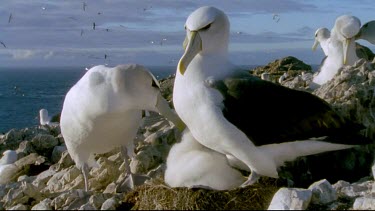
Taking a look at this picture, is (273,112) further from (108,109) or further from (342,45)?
(342,45)

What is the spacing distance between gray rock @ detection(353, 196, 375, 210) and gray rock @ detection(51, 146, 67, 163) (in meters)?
4.31

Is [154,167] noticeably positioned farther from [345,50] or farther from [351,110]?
[345,50]

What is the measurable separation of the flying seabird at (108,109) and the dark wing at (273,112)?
1218 mm

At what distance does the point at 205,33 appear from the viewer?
6.31 metres

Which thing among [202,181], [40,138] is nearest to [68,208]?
[202,181]

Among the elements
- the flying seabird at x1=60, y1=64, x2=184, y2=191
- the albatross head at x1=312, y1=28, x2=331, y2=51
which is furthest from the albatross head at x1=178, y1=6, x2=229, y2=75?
the albatross head at x1=312, y1=28, x2=331, y2=51

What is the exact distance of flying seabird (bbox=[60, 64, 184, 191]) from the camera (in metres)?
7.05

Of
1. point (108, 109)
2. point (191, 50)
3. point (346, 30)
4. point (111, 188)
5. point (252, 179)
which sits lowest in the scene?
point (111, 188)

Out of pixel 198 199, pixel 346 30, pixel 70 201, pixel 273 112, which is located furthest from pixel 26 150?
pixel 346 30

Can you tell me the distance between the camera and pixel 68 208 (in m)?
5.60

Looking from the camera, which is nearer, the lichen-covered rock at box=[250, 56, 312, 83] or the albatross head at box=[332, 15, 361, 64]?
the albatross head at box=[332, 15, 361, 64]

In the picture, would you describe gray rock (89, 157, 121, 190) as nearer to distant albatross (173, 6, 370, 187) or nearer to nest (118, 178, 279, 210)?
distant albatross (173, 6, 370, 187)

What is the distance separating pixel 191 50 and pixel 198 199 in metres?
1.41

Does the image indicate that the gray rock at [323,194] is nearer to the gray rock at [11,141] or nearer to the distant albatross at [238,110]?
the distant albatross at [238,110]
